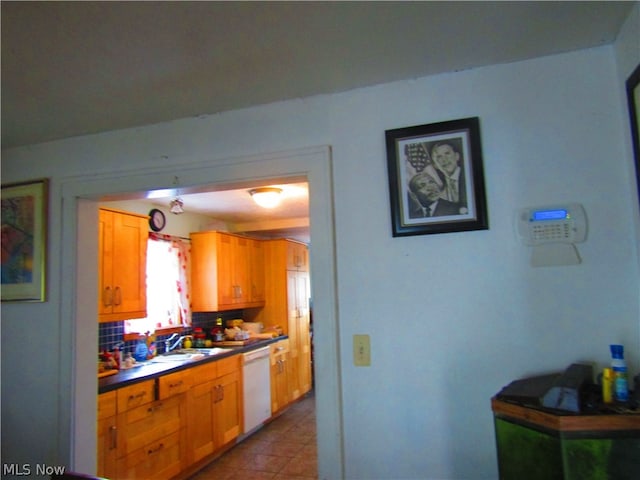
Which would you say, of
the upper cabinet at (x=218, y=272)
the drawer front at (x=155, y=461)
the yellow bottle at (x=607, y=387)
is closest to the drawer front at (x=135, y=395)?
the drawer front at (x=155, y=461)

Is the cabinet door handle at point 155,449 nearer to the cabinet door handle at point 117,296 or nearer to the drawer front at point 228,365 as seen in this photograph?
the drawer front at point 228,365

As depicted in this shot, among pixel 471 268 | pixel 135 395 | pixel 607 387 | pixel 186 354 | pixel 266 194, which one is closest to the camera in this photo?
pixel 607 387

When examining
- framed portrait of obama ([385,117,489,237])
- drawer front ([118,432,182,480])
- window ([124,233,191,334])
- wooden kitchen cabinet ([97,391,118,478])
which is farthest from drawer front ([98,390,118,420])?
Answer: framed portrait of obama ([385,117,489,237])

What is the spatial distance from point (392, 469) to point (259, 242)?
4.00 m

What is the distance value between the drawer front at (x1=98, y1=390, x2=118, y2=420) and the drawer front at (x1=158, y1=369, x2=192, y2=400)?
382 mm

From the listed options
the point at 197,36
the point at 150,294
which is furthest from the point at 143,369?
the point at 197,36

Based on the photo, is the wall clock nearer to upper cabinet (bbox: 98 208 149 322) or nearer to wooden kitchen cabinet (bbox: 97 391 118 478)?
upper cabinet (bbox: 98 208 149 322)

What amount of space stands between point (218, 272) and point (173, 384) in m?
1.47

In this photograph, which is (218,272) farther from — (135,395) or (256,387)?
(135,395)

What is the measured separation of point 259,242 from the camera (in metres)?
5.27

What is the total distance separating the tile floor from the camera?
3334 mm

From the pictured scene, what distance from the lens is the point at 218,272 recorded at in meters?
4.32

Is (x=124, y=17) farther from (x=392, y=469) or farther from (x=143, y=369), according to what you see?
(x=143, y=369)

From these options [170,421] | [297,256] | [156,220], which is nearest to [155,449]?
[170,421]
